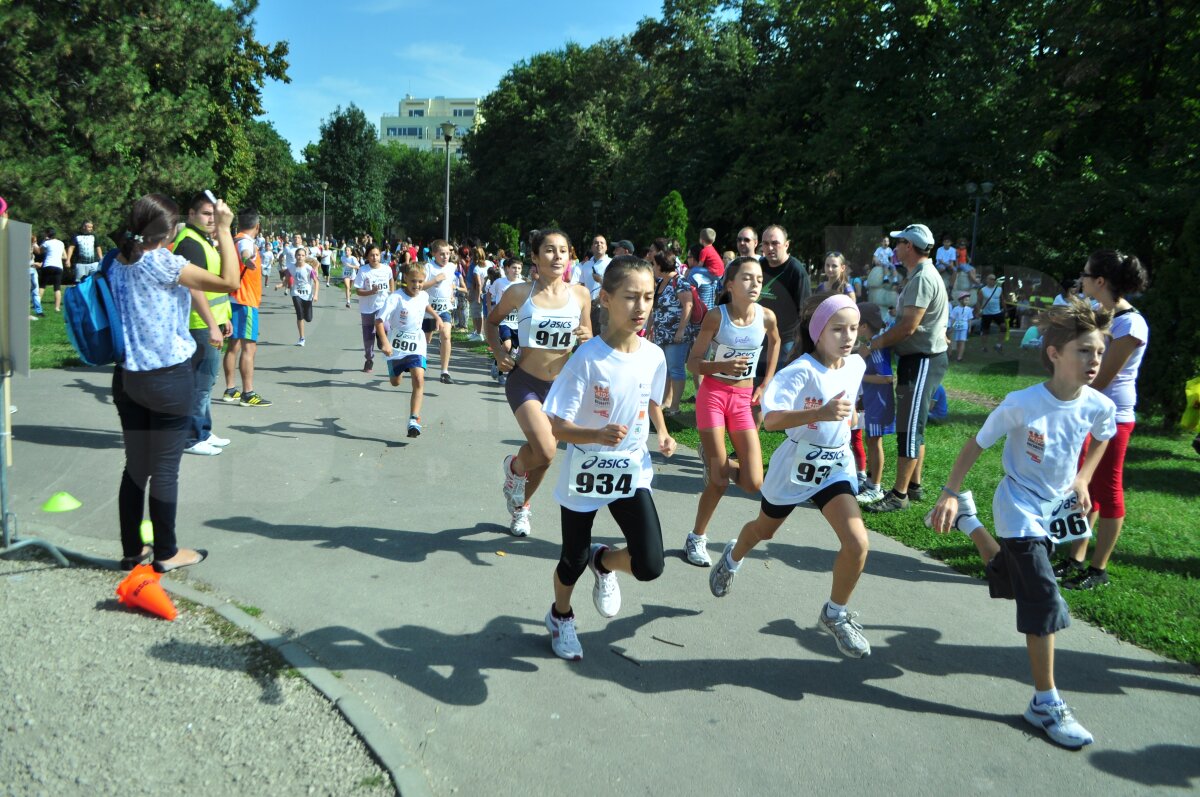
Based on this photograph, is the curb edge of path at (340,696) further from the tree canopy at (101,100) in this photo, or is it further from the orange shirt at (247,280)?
the tree canopy at (101,100)

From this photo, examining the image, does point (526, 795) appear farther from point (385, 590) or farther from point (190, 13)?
point (190, 13)

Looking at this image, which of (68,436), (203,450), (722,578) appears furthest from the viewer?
(68,436)

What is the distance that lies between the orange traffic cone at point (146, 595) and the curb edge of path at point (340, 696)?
0.20m

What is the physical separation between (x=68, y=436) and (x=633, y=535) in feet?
22.1

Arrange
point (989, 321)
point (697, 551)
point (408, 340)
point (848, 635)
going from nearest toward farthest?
point (848, 635) < point (697, 551) < point (408, 340) < point (989, 321)

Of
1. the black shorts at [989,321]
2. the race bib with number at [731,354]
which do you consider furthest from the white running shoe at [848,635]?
the black shorts at [989,321]

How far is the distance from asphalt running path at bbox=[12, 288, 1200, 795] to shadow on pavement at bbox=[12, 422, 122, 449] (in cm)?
37

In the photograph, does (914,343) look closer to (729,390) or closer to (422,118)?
(729,390)

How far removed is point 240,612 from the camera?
473 centimetres

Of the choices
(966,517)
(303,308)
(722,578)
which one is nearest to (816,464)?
(966,517)

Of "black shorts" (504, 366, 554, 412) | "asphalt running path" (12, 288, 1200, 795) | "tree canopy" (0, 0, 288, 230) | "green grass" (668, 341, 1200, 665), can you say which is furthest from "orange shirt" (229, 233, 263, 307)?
"tree canopy" (0, 0, 288, 230)

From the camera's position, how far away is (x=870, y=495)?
24.6 feet

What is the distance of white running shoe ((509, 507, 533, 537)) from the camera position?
632cm

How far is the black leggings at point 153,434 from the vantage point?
4.97m
